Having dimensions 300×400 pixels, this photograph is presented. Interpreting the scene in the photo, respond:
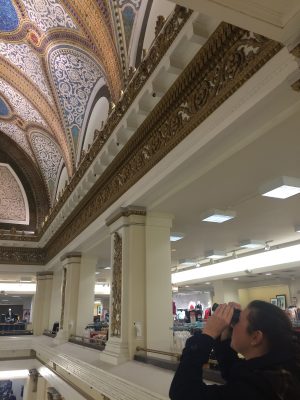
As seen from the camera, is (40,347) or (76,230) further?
(40,347)

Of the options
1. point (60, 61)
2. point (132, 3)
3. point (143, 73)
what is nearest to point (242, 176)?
point (143, 73)

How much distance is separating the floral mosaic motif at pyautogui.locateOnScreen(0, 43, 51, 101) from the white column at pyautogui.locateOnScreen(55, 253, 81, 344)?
4155 millimetres

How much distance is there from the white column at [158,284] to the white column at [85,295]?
13.7 ft

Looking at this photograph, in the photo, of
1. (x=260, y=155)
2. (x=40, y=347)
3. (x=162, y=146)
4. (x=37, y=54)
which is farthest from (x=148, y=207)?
(x=40, y=347)

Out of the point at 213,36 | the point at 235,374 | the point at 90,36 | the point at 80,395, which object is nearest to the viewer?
the point at 235,374

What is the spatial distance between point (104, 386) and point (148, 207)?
2353mm

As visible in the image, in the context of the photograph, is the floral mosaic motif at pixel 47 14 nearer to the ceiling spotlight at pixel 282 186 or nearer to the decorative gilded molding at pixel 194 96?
the decorative gilded molding at pixel 194 96

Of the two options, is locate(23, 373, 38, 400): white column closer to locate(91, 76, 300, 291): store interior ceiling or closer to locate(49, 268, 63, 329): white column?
locate(49, 268, 63, 329): white column

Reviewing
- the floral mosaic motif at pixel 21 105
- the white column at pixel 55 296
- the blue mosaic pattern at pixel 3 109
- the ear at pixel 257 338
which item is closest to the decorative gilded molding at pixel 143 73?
the ear at pixel 257 338

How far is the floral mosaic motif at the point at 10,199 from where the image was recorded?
1321 centimetres

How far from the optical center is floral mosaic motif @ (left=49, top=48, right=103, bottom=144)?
23.5ft

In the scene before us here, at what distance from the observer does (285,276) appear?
11.9 metres

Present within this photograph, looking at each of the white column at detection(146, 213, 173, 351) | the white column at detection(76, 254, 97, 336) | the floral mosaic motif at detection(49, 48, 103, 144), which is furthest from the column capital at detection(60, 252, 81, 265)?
the white column at detection(146, 213, 173, 351)

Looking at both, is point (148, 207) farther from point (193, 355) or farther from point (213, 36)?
point (193, 355)
